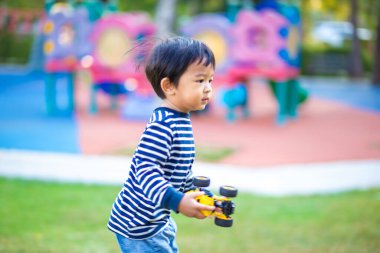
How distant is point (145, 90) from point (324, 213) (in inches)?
300

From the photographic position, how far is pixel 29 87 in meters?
19.2

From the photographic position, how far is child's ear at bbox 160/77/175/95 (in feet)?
8.22

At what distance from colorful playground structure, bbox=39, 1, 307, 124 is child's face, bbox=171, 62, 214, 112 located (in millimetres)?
9576

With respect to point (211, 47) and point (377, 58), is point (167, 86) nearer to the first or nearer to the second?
point (211, 47)

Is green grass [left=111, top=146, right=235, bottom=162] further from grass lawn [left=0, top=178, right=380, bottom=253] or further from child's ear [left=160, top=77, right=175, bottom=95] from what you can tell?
child's ear [left=160, top=77, right=175, bottom=95]

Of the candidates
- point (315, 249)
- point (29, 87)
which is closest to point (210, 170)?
point (315, 249)

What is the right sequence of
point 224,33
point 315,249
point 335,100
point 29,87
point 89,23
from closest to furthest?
point 315,249, point 224,33, point 89,23, point 335,100, point 29,87

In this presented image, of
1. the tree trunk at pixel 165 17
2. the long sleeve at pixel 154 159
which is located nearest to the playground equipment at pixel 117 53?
the tree trunk at pixel 165 17

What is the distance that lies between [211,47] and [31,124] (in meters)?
3.94

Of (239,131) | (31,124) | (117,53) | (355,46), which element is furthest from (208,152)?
(355,46)

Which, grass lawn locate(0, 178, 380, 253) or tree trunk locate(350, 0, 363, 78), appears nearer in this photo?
grass lawn locate(0, 178, 380, 253)

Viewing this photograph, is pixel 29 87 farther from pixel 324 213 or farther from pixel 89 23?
pixel 324 213

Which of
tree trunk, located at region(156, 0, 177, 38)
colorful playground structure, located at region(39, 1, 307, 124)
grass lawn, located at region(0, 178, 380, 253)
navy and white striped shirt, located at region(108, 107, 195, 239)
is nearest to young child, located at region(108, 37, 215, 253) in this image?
navy and white striped shirt, located at region(108, 107, 195, 239)

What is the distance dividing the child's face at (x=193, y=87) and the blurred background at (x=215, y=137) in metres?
0.33
